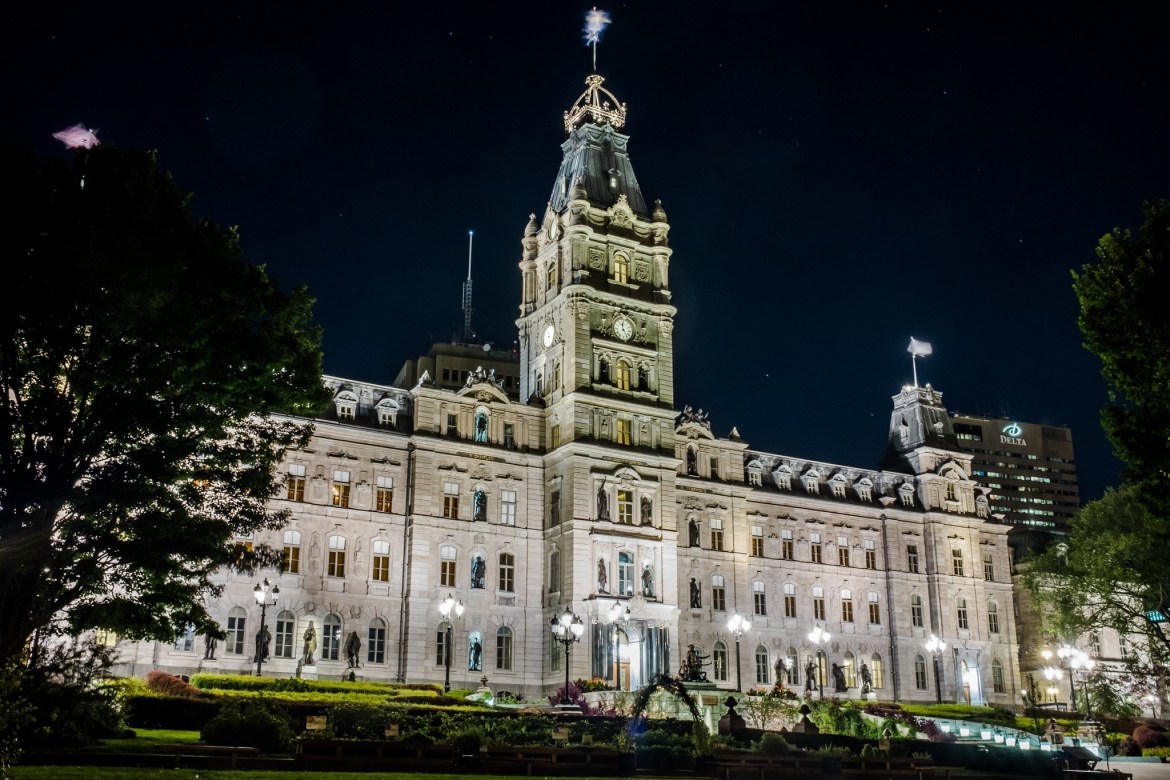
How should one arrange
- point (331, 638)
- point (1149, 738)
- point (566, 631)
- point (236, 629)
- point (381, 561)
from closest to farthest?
1. point (566, 631)
2. point (1149, 738)
3. point (236, 629)
4. point (331, 638)
5. point (381, 561)

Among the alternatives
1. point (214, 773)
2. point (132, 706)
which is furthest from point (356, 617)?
point (214, 773)

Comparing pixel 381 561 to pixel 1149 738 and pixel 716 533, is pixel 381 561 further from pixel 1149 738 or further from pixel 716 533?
A: pixel 1149 738

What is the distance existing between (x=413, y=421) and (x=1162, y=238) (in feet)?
141

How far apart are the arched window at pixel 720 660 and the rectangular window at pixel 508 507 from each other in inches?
632

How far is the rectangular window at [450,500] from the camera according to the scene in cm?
6419

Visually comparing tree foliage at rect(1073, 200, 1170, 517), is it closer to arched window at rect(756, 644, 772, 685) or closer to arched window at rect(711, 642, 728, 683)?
arched window at rect(711, 642, 728, 683)

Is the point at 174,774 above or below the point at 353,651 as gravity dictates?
below

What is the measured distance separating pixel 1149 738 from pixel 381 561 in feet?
129

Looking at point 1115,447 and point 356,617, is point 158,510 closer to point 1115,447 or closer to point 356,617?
point 1115,447

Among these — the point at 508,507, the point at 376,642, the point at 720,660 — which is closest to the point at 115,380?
the point at 376,642

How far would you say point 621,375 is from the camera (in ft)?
226

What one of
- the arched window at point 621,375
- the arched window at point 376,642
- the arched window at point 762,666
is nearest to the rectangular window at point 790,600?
the arched window at point 762,666

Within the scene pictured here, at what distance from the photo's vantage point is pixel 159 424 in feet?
89.4

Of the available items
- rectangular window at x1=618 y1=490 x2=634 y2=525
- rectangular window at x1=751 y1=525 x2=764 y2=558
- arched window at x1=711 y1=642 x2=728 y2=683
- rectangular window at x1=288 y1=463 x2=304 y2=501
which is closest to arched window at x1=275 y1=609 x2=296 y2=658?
rectangular window at x1=288 y1=463 x2=304 y2=501
